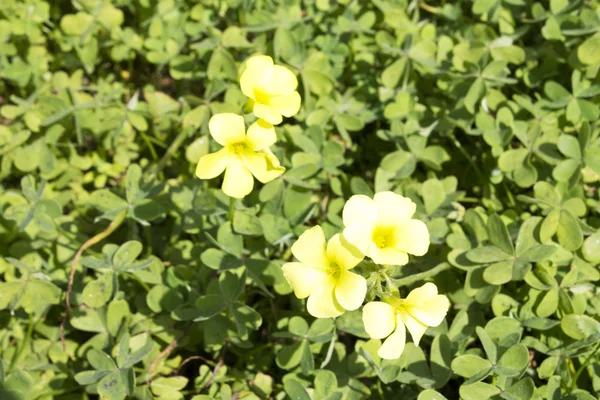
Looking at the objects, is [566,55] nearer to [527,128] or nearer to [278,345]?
[527,128]

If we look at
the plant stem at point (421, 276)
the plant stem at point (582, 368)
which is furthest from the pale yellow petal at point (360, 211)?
the plant stem at point (582, 368)

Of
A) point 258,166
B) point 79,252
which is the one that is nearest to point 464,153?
point 258,166

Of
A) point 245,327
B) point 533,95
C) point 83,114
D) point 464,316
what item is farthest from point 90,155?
point 533,95

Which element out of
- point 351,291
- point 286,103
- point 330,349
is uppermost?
point 286,103

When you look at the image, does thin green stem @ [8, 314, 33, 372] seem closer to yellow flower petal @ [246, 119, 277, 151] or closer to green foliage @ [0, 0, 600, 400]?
green foliage @ [0, 0, 600, 400]

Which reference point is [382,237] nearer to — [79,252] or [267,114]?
[267,114]
